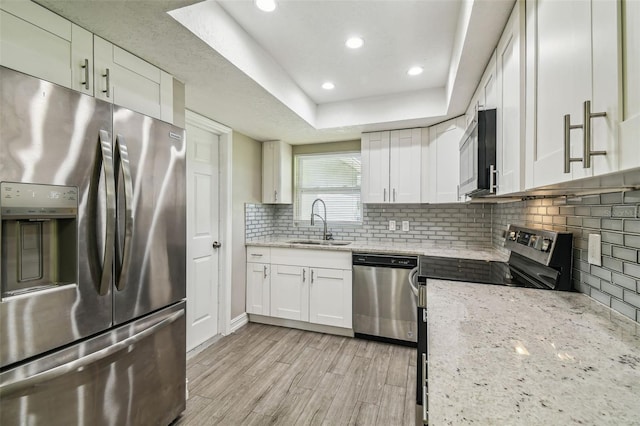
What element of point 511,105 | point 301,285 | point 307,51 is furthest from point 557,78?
point 301,285

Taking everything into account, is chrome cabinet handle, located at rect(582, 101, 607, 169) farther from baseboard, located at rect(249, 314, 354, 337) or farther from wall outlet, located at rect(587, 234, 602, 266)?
baseboard, located at rect(249, 314, 354, 337)

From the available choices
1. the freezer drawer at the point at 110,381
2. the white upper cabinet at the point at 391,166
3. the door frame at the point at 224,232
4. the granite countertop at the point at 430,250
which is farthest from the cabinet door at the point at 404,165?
the freezer drawer at the point at 110,381

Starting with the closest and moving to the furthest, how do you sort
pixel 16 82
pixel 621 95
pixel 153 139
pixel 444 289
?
1. pixel 621 95
2. pixel 16 82
3. pixel 444 289
4. pixel 153 139

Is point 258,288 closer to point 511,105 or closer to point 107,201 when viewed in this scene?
point 107,201

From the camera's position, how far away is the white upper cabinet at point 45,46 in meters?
1.14

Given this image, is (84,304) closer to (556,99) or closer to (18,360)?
(18,360)

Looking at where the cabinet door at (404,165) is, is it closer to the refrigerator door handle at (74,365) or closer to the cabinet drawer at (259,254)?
the cabinet drawer at (259,254)

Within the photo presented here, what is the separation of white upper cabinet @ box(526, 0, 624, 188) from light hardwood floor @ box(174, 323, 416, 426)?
1.76 m

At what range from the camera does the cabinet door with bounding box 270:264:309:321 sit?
3.20 meters

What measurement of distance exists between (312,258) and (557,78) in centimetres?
259

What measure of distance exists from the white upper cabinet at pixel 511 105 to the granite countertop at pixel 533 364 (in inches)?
20.9

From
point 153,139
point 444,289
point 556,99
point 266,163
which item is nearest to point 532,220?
point 444,289

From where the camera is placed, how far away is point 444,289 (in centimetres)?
148

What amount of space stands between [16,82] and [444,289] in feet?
6.45
